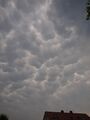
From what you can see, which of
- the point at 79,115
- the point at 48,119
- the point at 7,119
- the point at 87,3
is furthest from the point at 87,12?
the point at 79,115

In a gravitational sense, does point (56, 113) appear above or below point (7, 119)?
above

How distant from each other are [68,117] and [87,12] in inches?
2171

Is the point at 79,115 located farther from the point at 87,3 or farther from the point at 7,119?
the point at 87,3

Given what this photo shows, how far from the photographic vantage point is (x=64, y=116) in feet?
227

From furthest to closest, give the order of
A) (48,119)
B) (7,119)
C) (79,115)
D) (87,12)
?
(79,115)
(48,119)
(7,119)
(87,12)

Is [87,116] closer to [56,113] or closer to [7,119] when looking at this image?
[56,113]

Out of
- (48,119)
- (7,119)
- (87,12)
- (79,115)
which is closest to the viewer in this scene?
(87,12)

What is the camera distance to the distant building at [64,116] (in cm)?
6775

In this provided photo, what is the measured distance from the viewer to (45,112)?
71.1 m

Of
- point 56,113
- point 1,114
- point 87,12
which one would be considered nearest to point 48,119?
point 56,113

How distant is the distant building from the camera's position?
6775 centimetres

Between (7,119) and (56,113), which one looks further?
(56,113)

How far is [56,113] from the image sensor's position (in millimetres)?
69875

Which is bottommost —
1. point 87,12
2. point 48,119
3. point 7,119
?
point 87,12
